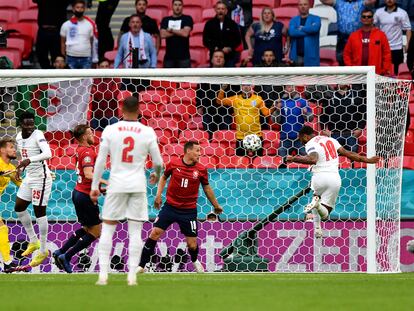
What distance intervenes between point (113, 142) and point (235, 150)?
5441mm

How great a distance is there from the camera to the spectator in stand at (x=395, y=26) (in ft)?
65.1

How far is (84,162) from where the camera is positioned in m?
14.5

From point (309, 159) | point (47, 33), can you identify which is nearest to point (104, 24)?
point (47, 33)

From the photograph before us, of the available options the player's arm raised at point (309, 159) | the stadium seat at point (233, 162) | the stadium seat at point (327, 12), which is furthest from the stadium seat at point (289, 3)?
the player's arm raised at point (309, 159)

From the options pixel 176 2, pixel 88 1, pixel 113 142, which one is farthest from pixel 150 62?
pixel 113 142

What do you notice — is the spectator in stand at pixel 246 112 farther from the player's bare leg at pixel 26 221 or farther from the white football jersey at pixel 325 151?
the player's bare leg at pixel 26 221

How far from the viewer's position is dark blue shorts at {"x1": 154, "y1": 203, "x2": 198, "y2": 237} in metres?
14.8

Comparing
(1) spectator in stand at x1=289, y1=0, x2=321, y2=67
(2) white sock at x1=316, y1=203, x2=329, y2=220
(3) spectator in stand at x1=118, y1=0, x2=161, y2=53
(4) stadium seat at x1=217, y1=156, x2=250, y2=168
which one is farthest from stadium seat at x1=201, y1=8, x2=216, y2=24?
(2) white sock at x1=316, y1=203, x2=329, y2=220

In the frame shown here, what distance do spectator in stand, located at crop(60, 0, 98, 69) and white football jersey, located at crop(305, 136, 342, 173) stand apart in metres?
5.97

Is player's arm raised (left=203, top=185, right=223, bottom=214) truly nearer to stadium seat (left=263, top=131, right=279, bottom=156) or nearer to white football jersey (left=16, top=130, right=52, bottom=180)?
stadium seat (left=263, top=131, right=279, bottom=156)

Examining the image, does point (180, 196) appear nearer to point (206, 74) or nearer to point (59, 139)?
point (206, 74)

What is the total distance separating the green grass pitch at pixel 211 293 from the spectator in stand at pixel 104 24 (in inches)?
318

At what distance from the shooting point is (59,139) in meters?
17.0

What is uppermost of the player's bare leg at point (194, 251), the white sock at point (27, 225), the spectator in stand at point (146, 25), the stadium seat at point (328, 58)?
the spectator in stand at point (146, 25)
